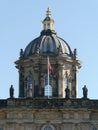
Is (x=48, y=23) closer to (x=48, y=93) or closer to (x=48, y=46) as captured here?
(x=48, y=46)

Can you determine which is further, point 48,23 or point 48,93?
point 48,23

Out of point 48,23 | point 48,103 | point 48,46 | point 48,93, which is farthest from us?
point 48,23

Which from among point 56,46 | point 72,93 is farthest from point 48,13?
point 72,93

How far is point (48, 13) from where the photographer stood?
6378cm

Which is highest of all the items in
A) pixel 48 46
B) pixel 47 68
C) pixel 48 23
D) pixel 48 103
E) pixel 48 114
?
pixel 48 23

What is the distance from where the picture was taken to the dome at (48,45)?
60812 millimetres

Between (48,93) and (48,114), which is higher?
(48,93)

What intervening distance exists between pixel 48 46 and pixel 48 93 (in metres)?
4.53

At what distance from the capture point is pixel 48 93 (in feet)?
195

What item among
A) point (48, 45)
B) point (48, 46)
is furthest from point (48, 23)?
point (48, 46)

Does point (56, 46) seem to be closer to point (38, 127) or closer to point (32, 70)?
point (32, 70)

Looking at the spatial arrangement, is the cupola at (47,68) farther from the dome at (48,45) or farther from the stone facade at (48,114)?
the stone facade at (48,114)

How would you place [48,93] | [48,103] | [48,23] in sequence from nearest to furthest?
1. [48,103]
2. [48,93]
3. [48,23]

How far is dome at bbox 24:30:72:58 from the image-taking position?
60812 millimetres
